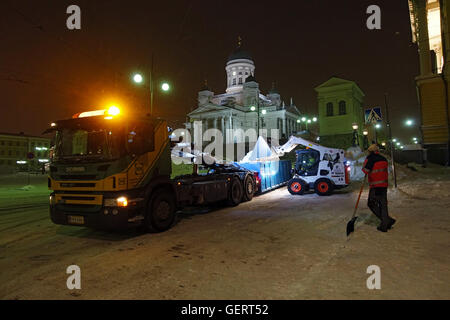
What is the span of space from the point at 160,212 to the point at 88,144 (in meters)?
2.40

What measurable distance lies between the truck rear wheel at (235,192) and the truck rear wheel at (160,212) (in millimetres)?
3797

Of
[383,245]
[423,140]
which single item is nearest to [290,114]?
[423,140]

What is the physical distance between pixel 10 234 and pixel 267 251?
6.50 m

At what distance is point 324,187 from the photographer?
13.2m

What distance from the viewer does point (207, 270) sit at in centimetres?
427

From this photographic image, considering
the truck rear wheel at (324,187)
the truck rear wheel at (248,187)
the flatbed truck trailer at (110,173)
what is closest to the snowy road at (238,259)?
the flatbed truck trailer at (110,173)

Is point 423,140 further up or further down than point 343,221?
further up

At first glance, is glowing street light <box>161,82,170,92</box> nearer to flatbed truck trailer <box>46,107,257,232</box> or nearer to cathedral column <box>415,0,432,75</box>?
flatbed truck trailer <box>46,107,257,232</box>

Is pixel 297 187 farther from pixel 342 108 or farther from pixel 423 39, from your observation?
pixel 342 108

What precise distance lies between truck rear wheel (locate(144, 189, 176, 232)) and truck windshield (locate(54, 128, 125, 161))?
155cm

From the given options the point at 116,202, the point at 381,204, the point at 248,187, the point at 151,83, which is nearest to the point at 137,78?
the point at 151,83

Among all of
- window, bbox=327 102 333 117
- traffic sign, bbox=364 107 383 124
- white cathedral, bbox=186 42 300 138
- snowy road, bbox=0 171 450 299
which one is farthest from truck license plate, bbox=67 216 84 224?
white cathedral, bbox=186 42 300 138

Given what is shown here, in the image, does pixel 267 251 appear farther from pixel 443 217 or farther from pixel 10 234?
pixel 10 234

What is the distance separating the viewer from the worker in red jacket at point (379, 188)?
6312 mm
